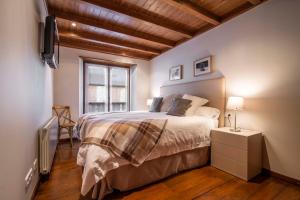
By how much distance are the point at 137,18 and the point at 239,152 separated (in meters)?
2.65

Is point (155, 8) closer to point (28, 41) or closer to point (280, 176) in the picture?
point (28, 41)

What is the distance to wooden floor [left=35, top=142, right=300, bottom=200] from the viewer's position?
65.7 inches

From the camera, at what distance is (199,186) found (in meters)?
1.87

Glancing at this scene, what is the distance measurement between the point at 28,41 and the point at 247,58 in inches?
113

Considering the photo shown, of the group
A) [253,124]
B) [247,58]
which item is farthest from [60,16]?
[253,124]

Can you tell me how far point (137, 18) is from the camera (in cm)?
273

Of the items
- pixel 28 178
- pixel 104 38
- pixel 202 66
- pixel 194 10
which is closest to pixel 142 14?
pixel 194 10

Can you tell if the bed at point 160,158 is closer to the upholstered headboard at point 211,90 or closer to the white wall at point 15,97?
the upholstered headboard at point 211,90

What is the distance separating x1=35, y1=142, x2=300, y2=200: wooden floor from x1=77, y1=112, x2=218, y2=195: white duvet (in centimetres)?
34

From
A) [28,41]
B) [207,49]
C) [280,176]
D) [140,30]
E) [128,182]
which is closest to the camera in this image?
[28,41]

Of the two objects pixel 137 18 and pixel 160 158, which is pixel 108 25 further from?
pixel 160 158

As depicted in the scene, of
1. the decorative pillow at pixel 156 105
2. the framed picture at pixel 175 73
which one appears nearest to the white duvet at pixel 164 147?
the decorative pillow at pixel 156 105

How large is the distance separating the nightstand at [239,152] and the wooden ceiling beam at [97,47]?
3400 mm

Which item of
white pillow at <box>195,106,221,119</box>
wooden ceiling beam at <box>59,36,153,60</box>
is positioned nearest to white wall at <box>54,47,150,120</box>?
wooden ceiling beam at <box>59,36,153,60</box>
